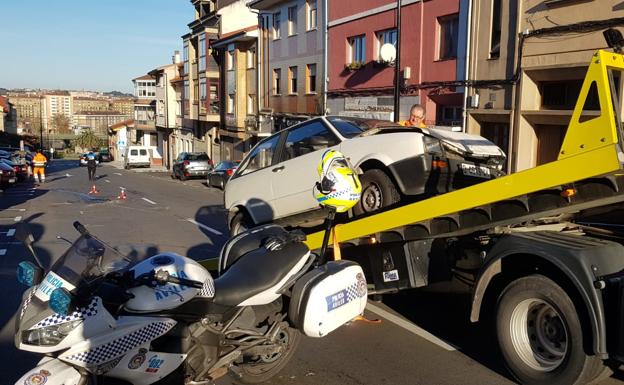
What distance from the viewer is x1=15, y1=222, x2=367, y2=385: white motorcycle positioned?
3.17 m

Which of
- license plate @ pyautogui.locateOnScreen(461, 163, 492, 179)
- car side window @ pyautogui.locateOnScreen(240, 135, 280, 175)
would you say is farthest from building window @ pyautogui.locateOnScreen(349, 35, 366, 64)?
license plate @ pyautogui.locateOnScreen(461, 163, 492, 179)

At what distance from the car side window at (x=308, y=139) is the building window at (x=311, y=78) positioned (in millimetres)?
21048

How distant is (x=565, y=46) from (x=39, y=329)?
556 inches

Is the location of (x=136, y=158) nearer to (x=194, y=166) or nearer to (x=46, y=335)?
(x=194, y=166)

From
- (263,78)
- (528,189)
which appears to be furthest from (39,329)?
(263,78)

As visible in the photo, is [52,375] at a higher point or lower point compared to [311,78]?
lower

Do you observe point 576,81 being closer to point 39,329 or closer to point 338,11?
point 338,11

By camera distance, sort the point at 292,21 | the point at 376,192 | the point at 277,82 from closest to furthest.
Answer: the point at 376,192, the point at 292,21, the point at 277,82

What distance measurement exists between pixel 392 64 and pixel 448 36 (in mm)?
2872

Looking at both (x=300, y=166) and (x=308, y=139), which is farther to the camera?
(x=308, y=139)

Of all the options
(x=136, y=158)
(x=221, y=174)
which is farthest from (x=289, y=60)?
(x=136, y=158)

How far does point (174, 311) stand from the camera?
11.6 ft

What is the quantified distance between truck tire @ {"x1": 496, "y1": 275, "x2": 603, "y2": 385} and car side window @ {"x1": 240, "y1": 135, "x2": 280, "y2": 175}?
4.43 meters

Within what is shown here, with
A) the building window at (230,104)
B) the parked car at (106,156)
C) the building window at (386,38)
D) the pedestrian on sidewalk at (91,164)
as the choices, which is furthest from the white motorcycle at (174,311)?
the parked car at (106,156)
